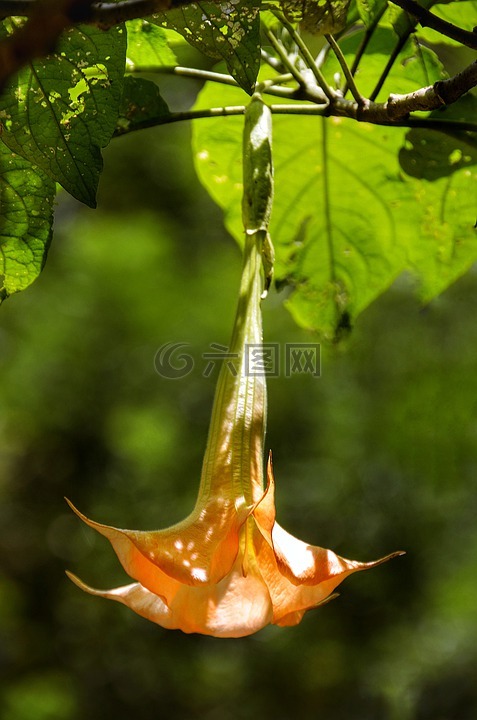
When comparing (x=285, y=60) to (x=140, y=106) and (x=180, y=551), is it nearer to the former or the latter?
(x=140, y=106)

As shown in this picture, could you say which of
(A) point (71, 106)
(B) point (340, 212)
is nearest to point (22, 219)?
(A) point (71, 106)

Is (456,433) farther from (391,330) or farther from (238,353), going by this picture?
(238,353)

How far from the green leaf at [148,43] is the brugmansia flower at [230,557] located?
0.31 m

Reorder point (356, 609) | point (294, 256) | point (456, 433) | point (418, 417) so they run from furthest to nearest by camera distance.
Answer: point (356, 609)
point (418, 417)
point (456, 433)
point (294, 256)

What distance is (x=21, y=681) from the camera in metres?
2.39

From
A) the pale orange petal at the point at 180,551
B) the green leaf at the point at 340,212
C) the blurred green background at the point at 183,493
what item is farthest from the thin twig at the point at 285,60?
the blurred green background at the point at 183,493

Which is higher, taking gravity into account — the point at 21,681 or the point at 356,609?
the point at 356,609

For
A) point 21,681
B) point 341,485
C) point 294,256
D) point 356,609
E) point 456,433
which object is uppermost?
point 294,256

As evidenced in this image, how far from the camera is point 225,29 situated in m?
0.51

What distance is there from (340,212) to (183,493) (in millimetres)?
1548

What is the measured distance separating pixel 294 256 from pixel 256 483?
44 centimetres

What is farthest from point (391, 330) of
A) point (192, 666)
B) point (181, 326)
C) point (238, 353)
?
point (238, 353)

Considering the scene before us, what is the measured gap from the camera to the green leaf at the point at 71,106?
0.51 meters

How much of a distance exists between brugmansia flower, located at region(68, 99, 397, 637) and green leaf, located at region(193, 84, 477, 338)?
36cm
